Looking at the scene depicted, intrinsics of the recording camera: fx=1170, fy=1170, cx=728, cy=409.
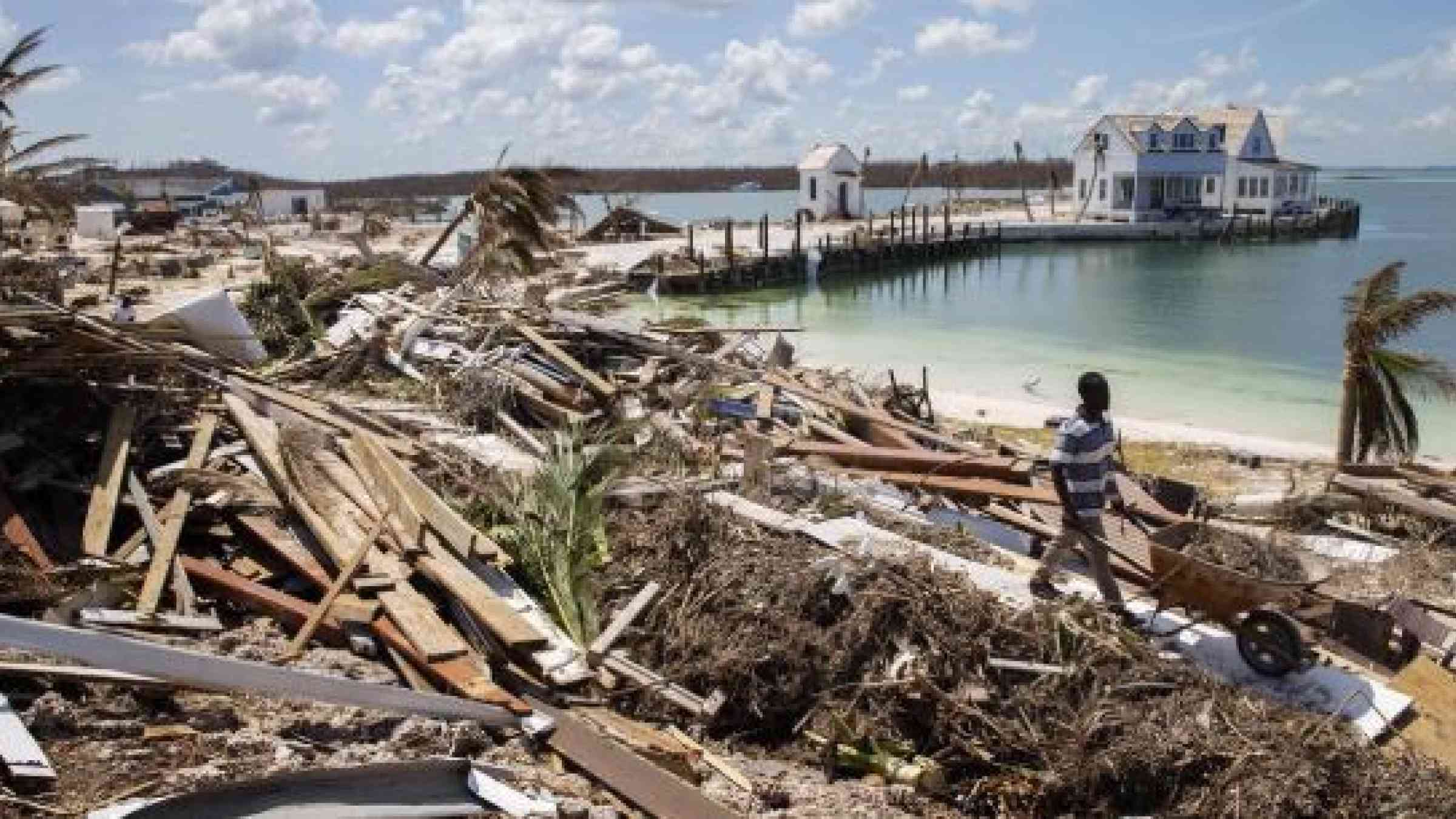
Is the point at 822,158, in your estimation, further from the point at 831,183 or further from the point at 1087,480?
the point at 1087,480

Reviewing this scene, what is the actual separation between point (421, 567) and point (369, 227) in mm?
46843

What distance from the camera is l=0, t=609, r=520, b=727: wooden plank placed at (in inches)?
173

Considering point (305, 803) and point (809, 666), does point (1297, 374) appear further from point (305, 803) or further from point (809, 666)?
point (305, 803)

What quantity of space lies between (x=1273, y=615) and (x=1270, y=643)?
6.4 inches

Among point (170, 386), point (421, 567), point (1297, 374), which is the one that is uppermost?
point (170, 386)

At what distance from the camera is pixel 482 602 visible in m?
6.50

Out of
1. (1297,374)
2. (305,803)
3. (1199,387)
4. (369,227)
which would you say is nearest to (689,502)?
(305,803)

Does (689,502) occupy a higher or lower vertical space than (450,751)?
higher

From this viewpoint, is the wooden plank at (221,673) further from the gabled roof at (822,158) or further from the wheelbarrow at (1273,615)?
the gabled roof at (822,158)

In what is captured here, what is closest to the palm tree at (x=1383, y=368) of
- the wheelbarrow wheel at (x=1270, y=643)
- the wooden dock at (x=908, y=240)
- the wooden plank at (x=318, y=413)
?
the wheelbarrow wheel at (x=1270, y=643)

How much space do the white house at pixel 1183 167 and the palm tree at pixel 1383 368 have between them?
178ft

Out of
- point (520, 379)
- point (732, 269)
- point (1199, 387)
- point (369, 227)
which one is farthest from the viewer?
point (369, 227)

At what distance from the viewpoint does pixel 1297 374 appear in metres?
29.0

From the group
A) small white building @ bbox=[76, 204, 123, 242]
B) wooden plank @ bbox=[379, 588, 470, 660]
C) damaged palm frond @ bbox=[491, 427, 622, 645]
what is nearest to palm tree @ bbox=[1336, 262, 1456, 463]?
damaged palm frond @ bbox=[491, 427, 622, 645]
